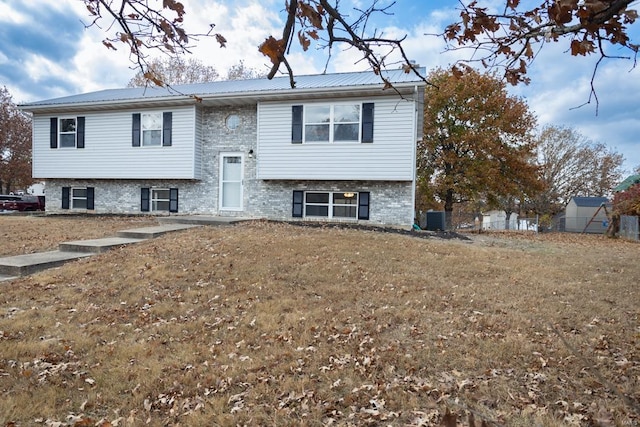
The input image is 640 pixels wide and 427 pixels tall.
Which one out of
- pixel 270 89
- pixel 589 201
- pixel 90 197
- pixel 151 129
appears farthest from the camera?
pixel 589 201

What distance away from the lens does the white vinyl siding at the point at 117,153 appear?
47.2ft

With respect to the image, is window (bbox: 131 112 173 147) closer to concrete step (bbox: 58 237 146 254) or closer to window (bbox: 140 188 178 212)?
window (bbox: 140 188 178 212)

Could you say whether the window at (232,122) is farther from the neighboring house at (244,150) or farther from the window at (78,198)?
the window at (78,198)

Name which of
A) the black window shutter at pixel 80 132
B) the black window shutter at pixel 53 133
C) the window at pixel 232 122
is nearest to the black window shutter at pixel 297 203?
the window at pixel 232 122

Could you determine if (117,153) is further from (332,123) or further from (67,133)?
(332,123)

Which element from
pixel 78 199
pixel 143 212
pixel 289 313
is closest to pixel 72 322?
pixel 289 313

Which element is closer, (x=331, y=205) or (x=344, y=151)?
(x=344, y=151)

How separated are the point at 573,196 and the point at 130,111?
32.9m

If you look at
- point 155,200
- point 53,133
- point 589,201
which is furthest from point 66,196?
point 589,201

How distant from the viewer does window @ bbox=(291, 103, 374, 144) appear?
41.1ft

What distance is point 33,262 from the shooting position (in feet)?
22.4

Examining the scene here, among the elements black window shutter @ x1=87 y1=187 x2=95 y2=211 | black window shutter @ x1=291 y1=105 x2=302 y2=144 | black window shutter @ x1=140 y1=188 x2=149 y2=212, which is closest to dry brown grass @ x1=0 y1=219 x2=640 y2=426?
black window shutter @ x1=291 y1=105 x2=302 y2=144

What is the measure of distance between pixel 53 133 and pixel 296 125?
10.9m

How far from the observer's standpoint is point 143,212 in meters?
15.5
